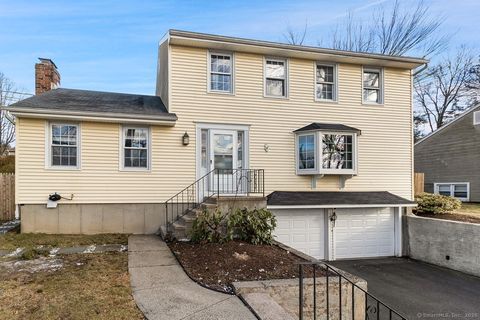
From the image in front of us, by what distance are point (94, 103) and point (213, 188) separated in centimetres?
427

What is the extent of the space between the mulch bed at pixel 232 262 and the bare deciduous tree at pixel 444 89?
2249 cm

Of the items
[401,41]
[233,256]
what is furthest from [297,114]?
Answer: [401,41]

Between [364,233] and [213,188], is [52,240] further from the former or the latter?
[364,233]

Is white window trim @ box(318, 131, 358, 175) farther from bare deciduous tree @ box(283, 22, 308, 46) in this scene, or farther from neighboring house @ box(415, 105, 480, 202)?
bare deciduous tree @ box(283, 22, 308, 46)

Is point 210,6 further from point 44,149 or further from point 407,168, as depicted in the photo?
point 407,168

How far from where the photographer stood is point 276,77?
10805 mm

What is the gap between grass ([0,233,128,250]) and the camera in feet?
24.9

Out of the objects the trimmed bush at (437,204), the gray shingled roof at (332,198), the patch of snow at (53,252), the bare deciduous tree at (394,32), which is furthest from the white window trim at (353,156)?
the bare deciduous tree at (394,32)

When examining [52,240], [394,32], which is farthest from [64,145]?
[394,32]

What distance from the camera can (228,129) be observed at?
10.2 metres

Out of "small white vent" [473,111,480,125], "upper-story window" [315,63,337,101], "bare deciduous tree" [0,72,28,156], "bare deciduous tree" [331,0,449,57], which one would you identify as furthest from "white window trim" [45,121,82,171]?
"bare deciduous tree" [0,72,28,156]

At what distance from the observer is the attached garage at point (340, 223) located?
10328mm

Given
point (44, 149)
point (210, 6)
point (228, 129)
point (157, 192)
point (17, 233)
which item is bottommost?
point (17, 233)

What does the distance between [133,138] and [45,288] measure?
5399 millimetres
